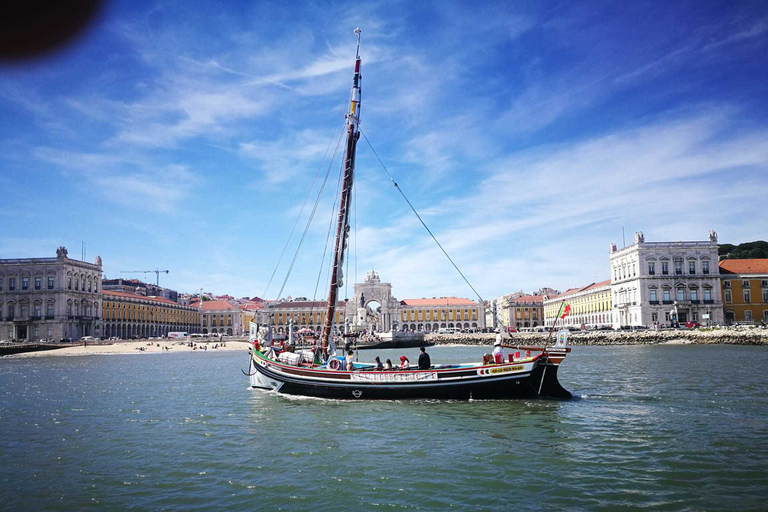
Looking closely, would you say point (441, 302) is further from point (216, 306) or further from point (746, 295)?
point (746, 295)

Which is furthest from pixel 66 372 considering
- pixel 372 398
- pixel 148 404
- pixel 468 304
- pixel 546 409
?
pixel 468 304

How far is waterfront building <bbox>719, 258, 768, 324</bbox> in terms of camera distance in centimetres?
8906

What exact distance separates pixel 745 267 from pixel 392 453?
99.9m

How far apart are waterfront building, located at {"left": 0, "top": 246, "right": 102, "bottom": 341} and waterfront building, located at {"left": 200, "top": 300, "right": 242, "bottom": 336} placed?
51.2 meters

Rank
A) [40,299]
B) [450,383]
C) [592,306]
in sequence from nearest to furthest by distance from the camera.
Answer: [450,383] → [40,299] → [592,306]

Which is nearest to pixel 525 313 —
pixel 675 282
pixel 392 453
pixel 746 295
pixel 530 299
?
pixel 530 299

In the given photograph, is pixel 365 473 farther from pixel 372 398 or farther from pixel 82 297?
pixel 82 297

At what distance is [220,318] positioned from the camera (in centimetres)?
15038

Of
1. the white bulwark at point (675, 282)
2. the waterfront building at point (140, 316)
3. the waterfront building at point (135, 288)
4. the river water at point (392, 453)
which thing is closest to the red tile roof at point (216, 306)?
the waterfront building at point (140, 316)

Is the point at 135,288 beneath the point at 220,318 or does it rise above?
above

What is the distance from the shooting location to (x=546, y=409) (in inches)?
795

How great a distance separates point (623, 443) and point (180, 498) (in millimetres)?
11344

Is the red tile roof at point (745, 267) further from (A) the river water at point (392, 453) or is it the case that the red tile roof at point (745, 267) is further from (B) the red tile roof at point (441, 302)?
(A) the river water at point (392, 453)

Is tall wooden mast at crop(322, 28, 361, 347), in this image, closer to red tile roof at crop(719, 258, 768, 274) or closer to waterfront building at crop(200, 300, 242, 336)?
red tile roof at crop(719, 258, 768, 274)
